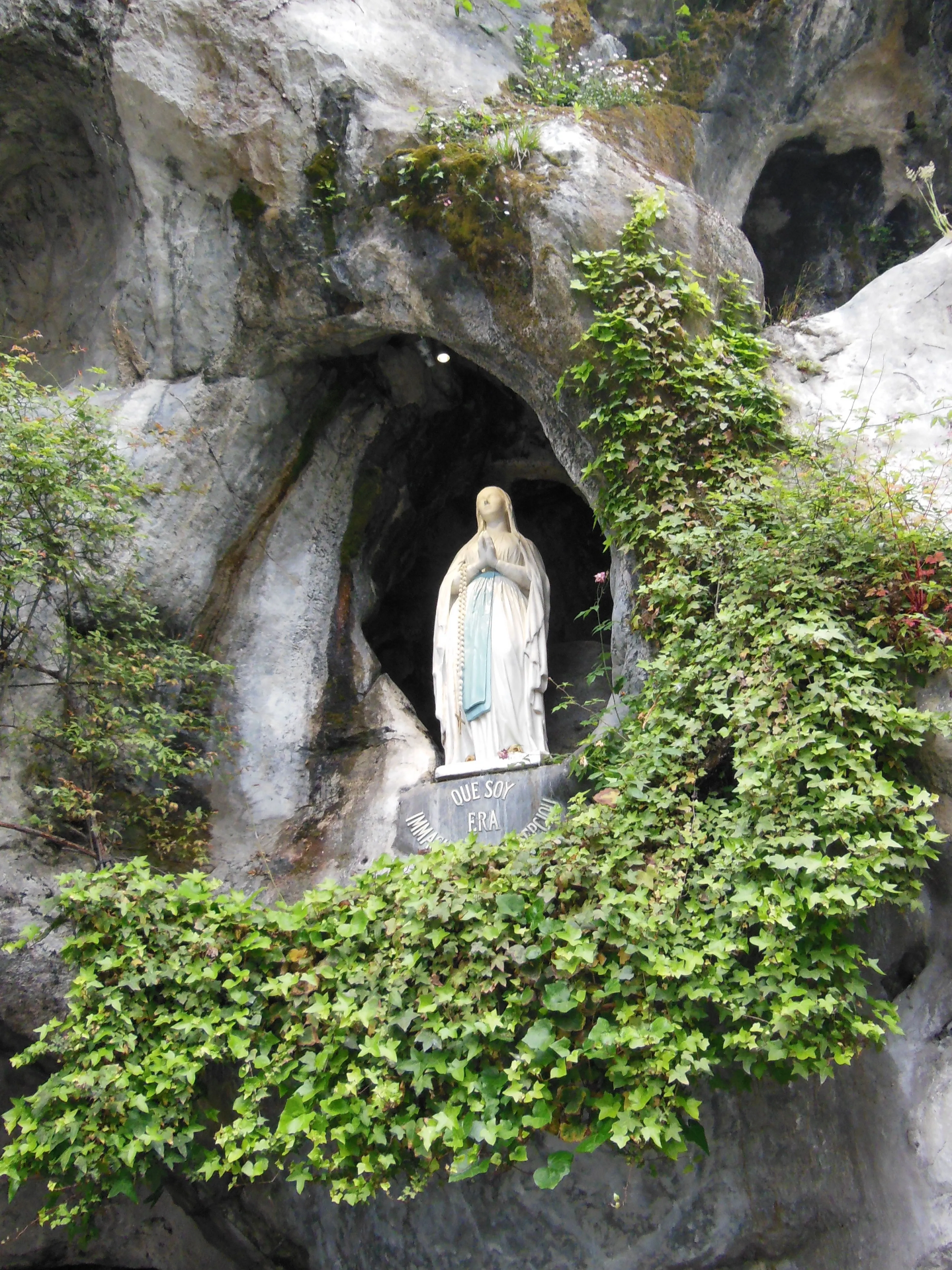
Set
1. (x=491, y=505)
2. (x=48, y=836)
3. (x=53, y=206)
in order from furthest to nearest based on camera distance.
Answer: (x=53, y=206), (x=491, y=505), (x=48, y=836)

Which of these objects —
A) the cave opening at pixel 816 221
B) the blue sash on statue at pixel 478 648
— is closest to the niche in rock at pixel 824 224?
the cave opening at pixel 816 221

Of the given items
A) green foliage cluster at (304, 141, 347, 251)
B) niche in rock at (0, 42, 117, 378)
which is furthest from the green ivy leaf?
niche in rock at (0, 42, 117, 378)

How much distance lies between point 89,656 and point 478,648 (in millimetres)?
2151

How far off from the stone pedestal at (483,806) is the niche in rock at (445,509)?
1679 mm

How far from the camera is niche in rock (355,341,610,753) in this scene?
7703 mm

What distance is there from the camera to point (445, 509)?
27.9 ft

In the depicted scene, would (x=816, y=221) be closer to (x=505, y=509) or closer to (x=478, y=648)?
(x=505, y=509)

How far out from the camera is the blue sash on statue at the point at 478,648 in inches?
242

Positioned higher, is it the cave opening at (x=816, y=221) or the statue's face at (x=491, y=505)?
the cave opening at (x=816, y=221)

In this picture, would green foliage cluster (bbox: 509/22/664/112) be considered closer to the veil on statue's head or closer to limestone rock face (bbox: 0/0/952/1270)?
limestone rock face (bbox: 0/0/952/1270)

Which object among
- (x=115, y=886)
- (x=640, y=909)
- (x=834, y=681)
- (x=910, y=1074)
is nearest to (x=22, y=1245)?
(x=115, y=886)

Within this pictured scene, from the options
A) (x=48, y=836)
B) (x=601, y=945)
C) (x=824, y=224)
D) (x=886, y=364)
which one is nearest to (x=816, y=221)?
(x=824, y=224)

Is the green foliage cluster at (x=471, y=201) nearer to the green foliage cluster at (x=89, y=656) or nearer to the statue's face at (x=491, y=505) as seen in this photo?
the statue's face at (x=491, y=505)

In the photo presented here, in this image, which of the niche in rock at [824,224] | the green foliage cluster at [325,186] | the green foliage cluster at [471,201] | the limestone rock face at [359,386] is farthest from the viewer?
the niche in rock at [824,224]
